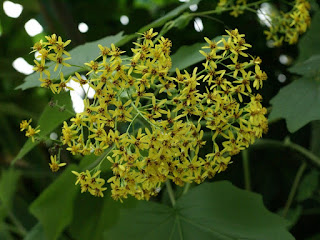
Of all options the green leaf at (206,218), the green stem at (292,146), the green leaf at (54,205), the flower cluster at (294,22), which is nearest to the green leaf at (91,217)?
the green leaf at (54,205)

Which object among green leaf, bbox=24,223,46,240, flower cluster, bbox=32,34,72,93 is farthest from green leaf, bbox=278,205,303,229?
flower cluster, bbox=32,34,72,93

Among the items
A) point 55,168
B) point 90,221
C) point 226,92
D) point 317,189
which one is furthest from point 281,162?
point 55,168

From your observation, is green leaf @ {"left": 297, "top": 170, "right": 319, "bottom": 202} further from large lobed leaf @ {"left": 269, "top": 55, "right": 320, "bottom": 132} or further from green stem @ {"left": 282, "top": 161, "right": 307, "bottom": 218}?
large lobed leaf @ {"left": 269, "top": 55, "right": 320, "bottom": 132}

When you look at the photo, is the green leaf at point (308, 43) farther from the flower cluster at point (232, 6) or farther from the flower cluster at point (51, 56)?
the flower cluster at point (51, 56)

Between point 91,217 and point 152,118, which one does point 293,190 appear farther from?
point 152,118

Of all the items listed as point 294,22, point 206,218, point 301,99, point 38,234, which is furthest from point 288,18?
point 38,234

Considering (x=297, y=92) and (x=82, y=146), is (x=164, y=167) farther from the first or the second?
(x=297, y=92)
